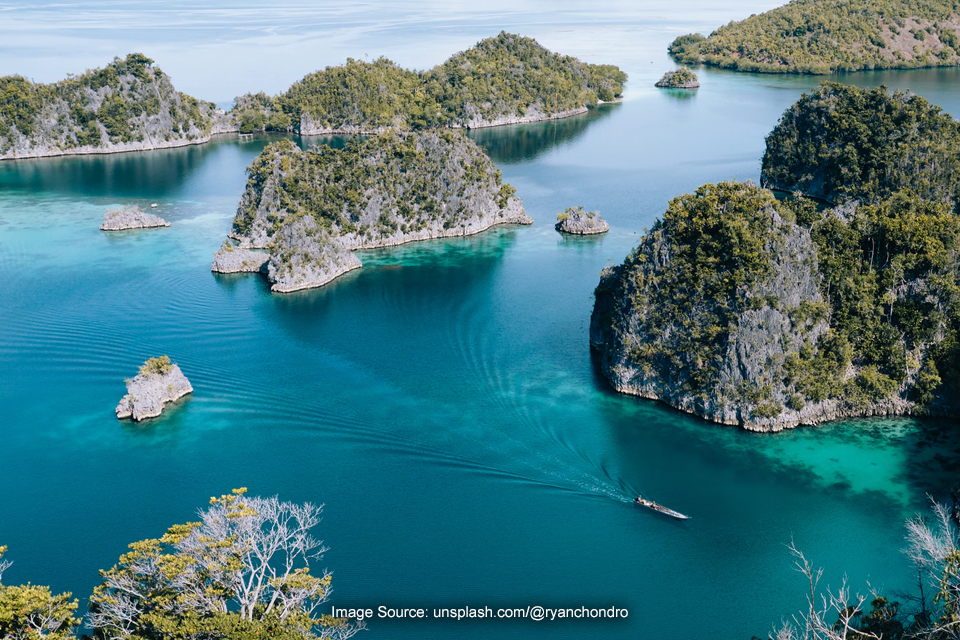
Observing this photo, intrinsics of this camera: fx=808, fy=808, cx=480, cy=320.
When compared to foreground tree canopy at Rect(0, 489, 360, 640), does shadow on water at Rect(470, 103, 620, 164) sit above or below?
above

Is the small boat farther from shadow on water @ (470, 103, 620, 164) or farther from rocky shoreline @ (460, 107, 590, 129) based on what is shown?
rocky shoreline @ (460, 107, 590, 129)

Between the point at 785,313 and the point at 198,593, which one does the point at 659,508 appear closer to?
the point at 785,313

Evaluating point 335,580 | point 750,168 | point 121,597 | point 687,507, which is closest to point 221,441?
point 335,580

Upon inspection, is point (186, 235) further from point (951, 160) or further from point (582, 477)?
point (951, 160)

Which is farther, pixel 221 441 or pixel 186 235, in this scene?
pixel 186 235

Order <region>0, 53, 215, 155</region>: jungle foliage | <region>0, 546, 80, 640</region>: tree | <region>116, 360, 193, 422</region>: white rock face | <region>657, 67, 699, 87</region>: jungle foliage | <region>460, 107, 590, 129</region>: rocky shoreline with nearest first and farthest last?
<region>0, 546, 80, 640</region>: tree < <region>116, 360, 193, 422</region>: white rock face < <region>0, 53, 215, 155</region>: jungle foliage < <region>460, 107, 590, 129</region>: rocky shoreline < <region>657, 67, 699, 87</region>: jungle foliage

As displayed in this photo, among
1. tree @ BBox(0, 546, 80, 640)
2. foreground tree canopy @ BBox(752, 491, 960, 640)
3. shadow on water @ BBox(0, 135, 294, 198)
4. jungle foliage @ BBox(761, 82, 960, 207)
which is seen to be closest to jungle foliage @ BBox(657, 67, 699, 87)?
jungle foliage @ BBox(761, 82, 960, 207)

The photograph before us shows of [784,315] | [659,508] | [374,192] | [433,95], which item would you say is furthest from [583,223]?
[433,95]
